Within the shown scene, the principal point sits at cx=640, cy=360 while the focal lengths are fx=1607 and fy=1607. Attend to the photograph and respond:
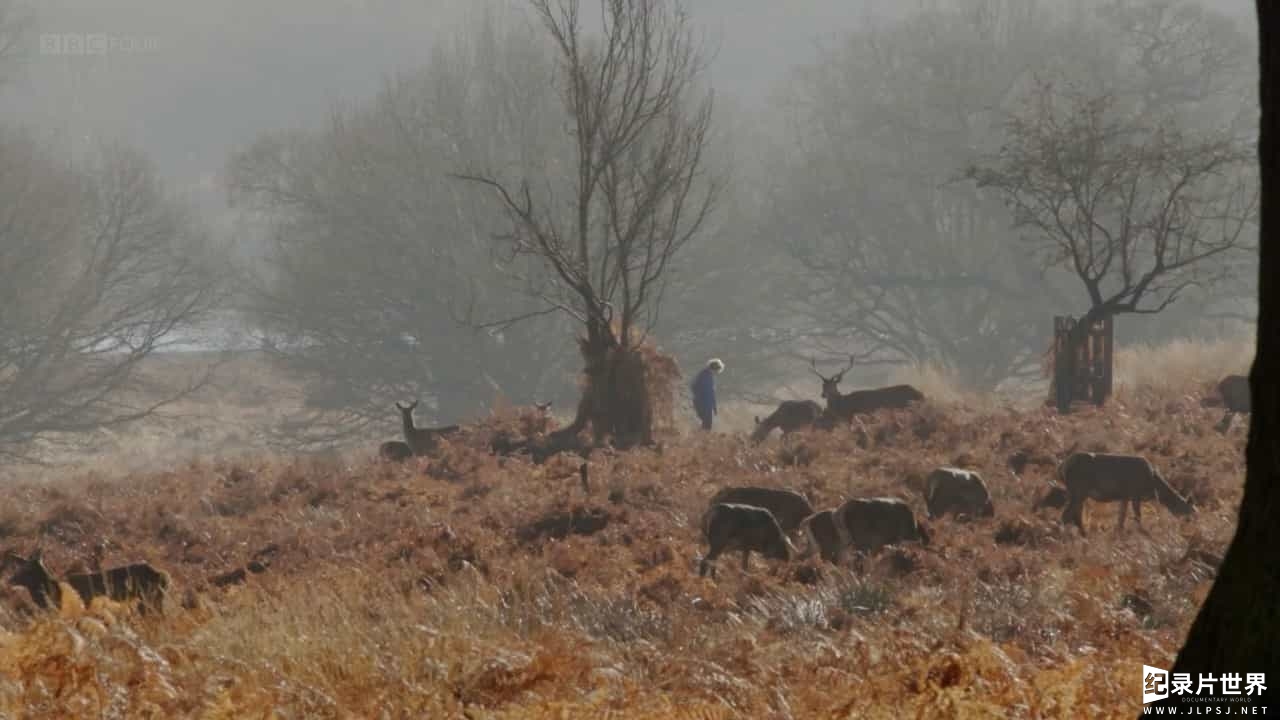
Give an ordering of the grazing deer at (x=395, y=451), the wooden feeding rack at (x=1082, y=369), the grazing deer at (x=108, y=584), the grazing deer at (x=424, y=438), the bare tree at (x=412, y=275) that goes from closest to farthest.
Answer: the grazing deer at (x=108, y=584) < the grazing deer at (x=424, y=438) < the grazing deer at (x=395, y=451) < the wooden feeding rack at (x=1082, y=369) < the bare tree at (x=412, y=275)

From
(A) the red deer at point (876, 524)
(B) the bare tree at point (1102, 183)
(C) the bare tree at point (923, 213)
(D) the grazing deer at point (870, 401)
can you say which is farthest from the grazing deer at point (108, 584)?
(C) the bare tree at point (923, 213)

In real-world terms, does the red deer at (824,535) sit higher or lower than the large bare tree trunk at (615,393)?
lower

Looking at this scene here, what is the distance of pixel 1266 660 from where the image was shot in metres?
4.23

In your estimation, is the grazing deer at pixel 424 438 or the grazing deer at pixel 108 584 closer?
the grazing deer at pixel 108 584

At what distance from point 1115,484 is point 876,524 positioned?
209 cm

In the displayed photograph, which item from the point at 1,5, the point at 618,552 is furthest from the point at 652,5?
the point at 1,5

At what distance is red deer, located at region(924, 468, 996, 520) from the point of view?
461 inches

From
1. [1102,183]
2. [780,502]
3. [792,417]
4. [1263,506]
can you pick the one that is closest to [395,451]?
[792,417]

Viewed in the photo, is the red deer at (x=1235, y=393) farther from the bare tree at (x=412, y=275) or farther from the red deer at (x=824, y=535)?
the bare tree at (x=412, y=275)

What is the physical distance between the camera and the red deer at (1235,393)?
1745cm

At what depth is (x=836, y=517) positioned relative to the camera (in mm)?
10430

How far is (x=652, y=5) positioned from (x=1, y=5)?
2460 centimetres

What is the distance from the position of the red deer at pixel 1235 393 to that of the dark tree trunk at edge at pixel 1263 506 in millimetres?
13715

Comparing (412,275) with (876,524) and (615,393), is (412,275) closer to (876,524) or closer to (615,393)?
(615,393)
